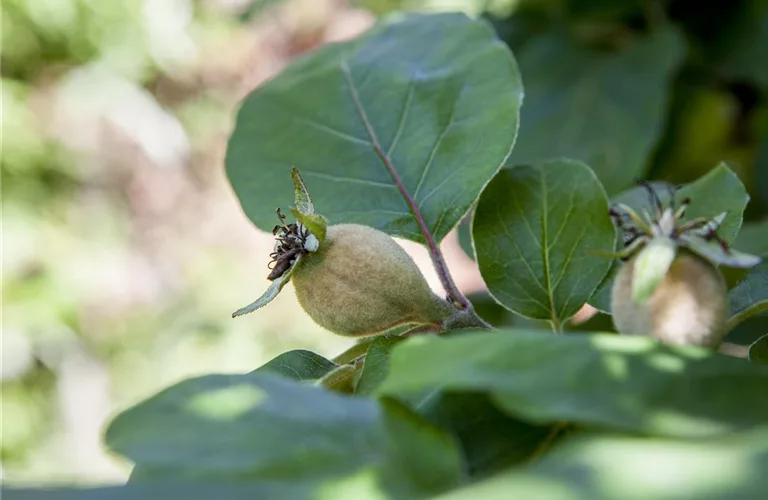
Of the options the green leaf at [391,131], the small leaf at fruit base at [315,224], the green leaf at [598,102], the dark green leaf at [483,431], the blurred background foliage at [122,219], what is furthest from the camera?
the blurred background foliage at [122,219]

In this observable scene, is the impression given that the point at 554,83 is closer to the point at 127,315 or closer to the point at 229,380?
the point at 229,380

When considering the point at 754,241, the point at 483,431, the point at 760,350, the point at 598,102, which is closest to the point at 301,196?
the point at 483,431

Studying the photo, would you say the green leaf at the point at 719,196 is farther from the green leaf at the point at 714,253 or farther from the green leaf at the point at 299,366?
the green leaf at the point at 299,366

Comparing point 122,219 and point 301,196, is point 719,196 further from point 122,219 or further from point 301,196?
point 122,219

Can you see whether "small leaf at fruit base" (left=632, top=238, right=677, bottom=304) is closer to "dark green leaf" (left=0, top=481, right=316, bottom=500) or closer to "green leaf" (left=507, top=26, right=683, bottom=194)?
"dark green leaf" (left=0, top=481, right=316, bottom=500)

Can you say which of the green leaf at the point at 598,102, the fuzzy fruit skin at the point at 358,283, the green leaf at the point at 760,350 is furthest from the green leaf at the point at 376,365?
the green leaf at the point at 598,102

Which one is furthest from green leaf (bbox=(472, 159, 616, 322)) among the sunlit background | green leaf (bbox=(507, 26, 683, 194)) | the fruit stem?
the sunlit background

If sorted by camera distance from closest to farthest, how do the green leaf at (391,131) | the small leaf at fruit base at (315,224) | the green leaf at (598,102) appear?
the small leaf at fruit base at (315,224) < the green leaf at (391,131) < the green leaf at (598,102)
